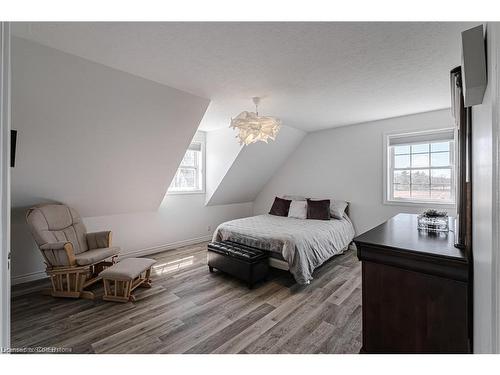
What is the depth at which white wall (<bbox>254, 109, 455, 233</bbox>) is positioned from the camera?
3.74m

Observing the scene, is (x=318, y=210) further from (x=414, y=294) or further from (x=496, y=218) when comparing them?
(x=496, y=218)

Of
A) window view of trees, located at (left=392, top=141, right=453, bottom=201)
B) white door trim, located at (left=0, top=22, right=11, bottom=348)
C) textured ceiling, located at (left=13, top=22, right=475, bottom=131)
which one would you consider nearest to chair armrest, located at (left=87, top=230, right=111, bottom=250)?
textured ceiling, located at (left=13, top=22, right=475, bottom=131)

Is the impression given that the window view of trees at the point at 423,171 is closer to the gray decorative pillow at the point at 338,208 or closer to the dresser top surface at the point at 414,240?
the gray decorative pillow at the point at 338,208

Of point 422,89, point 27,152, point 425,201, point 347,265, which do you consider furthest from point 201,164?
point 425,201

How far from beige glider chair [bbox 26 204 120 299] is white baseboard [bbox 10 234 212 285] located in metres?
0.51

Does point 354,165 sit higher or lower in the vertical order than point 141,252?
higher

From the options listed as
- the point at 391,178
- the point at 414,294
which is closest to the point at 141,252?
the point at 414,294

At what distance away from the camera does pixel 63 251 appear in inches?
96.1

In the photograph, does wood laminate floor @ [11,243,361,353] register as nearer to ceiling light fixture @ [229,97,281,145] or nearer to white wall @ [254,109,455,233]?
white wall @ [254,109,455,233]

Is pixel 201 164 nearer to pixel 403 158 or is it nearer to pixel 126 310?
pixel 126 310

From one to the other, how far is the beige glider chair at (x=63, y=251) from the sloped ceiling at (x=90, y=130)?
12.9 inches

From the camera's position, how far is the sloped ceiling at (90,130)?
75.9 inches

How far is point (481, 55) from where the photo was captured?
906 millimetres

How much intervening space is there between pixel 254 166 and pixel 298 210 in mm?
1354
